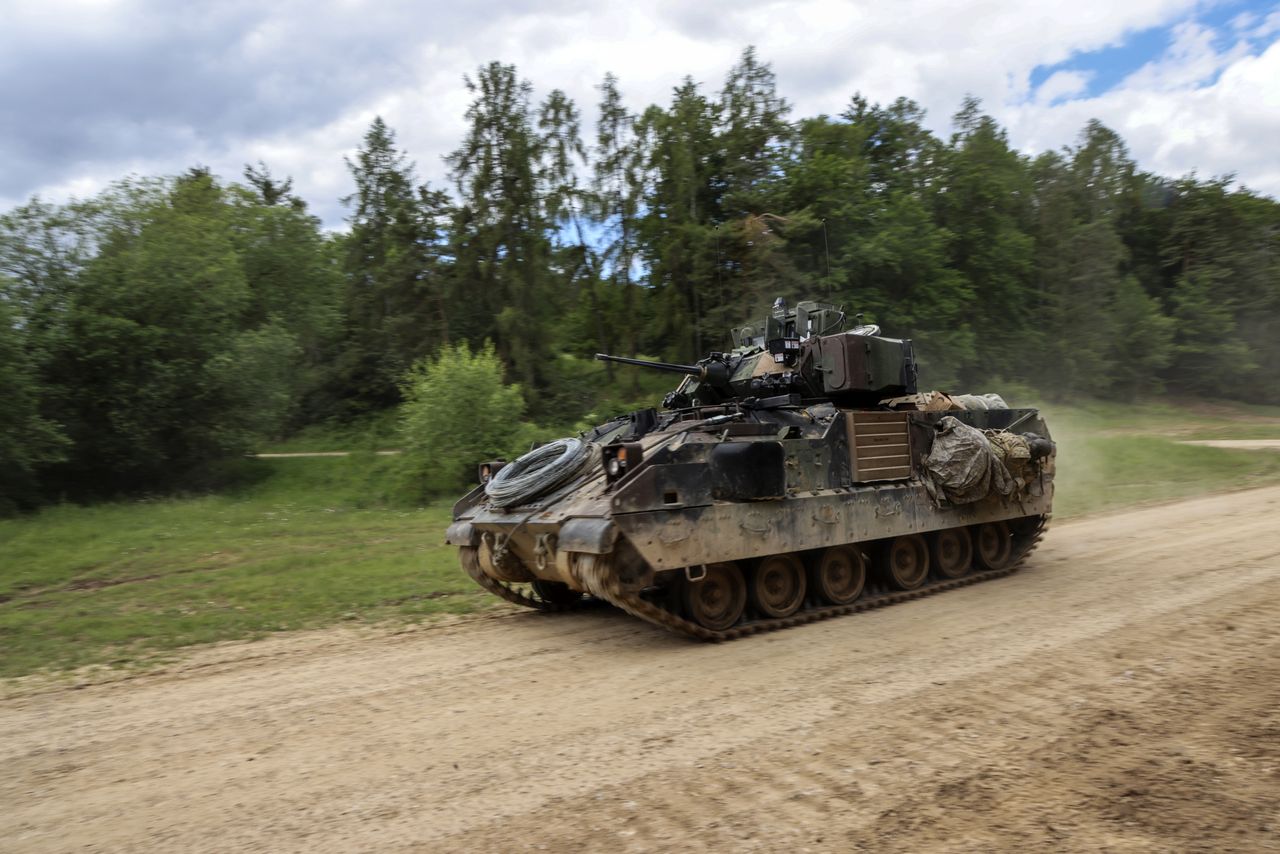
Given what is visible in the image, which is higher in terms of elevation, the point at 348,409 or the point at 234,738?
the point at 348,409

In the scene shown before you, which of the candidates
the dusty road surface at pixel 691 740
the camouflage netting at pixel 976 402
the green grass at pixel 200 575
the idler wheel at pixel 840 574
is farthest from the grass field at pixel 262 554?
the camouflage netting at pixel 976 402

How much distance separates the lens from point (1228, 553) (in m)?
10.4

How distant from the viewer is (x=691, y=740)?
5.11 metres

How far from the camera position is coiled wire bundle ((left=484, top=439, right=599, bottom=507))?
8.15m

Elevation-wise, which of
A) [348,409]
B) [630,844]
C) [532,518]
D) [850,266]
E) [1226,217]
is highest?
[1226,217]

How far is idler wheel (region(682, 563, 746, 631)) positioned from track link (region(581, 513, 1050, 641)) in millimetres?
115

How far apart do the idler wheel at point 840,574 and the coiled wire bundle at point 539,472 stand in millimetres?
2332

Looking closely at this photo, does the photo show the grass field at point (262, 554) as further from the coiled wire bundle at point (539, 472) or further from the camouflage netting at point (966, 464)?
the camouflage netting at point (966, 464)

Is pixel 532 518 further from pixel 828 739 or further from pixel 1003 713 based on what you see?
pixel 1003 713

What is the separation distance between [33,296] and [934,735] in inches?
859

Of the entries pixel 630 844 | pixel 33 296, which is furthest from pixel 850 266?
pixel 630 844

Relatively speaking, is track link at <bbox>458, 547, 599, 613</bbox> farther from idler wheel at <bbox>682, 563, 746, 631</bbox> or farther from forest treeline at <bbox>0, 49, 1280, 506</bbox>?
forest treeline at <bbox>0, 49, 1280, 506</bbox>

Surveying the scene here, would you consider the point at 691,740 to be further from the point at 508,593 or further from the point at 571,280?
the point at 571,280

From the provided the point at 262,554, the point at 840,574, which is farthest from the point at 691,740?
the point at 262,554
